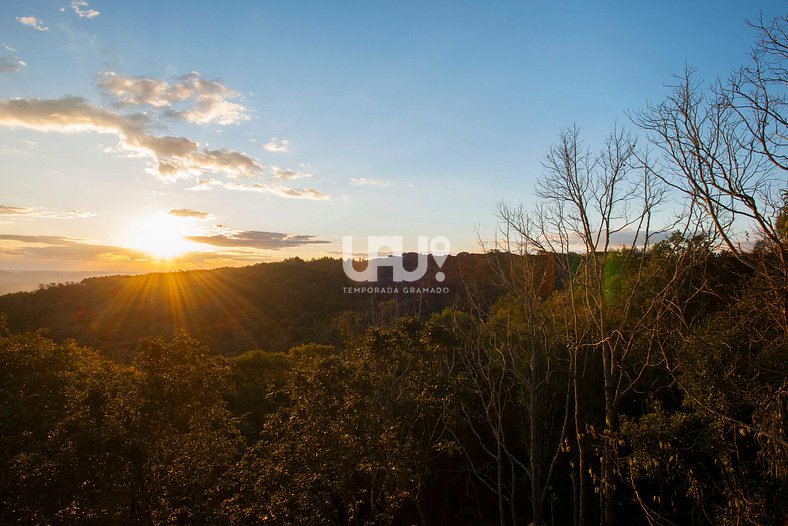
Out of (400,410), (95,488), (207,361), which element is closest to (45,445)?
(95,488)

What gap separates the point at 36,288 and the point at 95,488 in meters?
34.6

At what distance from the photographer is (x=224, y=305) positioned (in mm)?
33781

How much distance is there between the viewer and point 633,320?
11.0 metres

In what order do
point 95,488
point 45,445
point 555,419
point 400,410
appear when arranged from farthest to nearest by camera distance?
point 555,419, point 400,410, point 95,488, point 45,445

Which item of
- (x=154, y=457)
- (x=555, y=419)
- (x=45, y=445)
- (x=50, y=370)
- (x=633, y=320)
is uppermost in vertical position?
(x=633, y=320)

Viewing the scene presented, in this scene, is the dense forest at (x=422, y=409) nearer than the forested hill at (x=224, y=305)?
Yes

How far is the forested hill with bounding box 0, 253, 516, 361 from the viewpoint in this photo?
26.1m

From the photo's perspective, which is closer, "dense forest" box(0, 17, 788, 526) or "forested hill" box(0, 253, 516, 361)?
"dense forest" box(0, 17, 788, 526)

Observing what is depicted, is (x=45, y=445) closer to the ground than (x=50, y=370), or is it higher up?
closer to the ground

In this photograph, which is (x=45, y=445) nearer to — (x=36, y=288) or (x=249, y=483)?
(x=249, y=483)

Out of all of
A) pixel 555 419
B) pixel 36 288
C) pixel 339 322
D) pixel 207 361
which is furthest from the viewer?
pixel 36 288

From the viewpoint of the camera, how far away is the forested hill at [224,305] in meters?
26.1

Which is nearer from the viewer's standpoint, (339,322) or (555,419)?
(555,419)

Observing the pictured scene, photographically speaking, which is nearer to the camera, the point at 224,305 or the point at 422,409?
the point at 422,409
